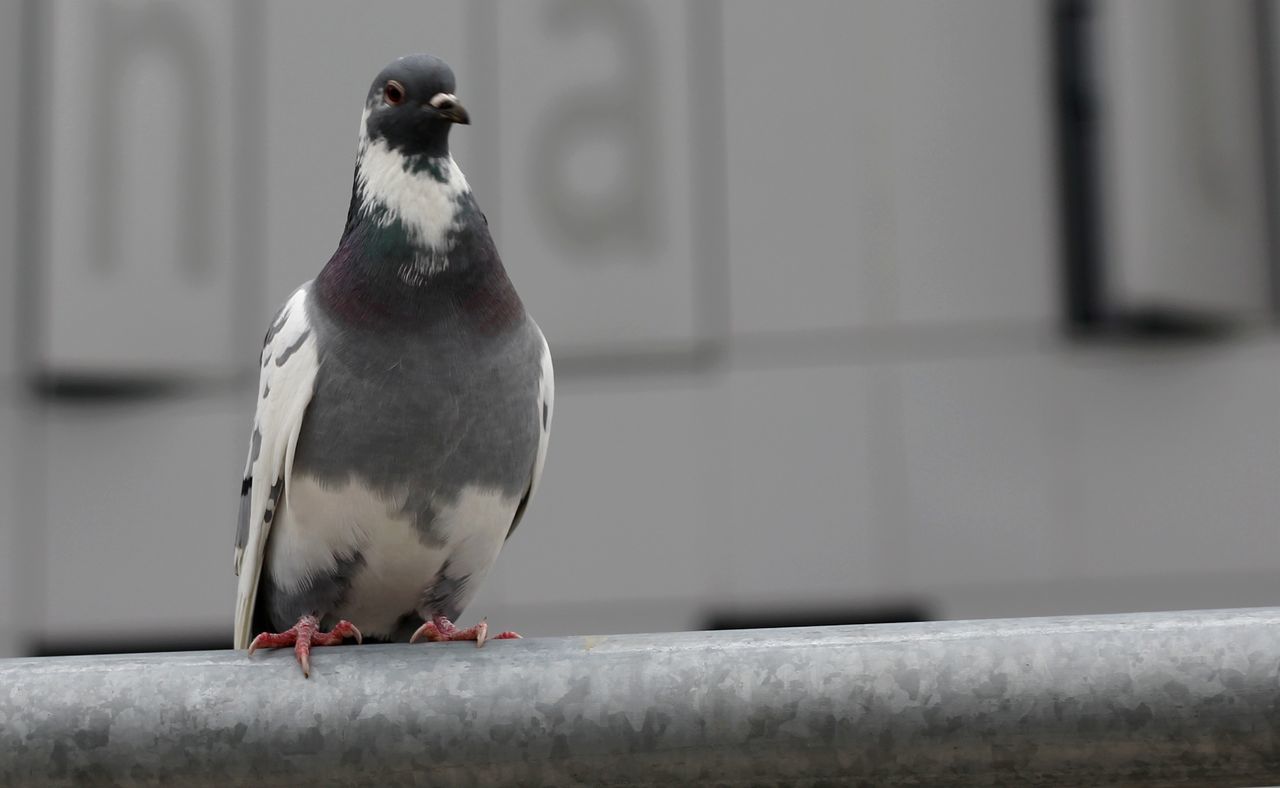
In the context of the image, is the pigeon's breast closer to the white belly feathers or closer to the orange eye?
the white belly feathers

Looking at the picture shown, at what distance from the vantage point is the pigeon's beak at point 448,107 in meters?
3.66

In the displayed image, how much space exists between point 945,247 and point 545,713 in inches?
337

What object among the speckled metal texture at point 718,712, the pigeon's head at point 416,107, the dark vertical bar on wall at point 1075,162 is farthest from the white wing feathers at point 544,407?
the dark vertical bar on wall at point 1075,162

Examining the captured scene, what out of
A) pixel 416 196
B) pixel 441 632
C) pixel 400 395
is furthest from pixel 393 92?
pixel 441 632

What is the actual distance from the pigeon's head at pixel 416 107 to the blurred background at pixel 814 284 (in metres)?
6.10

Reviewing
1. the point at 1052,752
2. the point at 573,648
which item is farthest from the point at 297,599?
the point at 1052,752

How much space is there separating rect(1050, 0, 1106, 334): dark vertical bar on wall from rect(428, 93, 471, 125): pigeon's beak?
6884 mm

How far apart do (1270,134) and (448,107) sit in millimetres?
7571

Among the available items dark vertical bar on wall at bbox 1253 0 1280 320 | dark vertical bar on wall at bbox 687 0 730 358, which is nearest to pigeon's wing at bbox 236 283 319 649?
dark vertical bar on wall at bbox 687 0 730 358

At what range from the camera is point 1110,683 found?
5.16 ft

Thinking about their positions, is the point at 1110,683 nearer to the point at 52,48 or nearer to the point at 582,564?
the point at 582,564

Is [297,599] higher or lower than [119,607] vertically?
higher

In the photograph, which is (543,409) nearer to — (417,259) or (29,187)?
(417,259)

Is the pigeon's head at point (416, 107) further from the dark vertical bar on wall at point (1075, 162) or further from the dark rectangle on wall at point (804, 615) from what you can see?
the dark vertical bar on wall at point (1075, 162)
